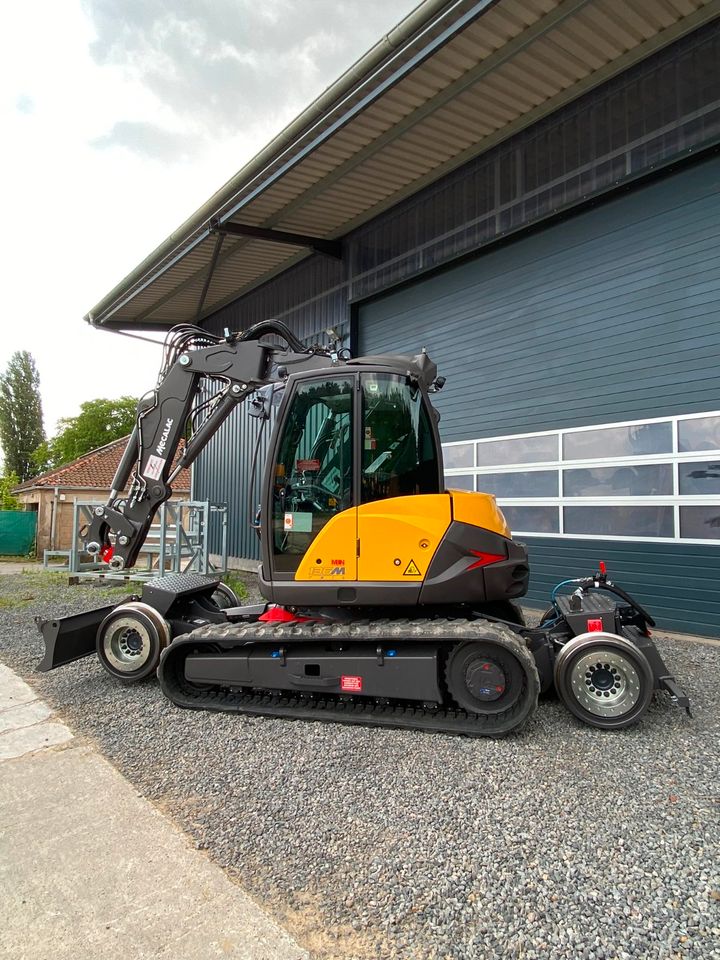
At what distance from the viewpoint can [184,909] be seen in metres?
2.42

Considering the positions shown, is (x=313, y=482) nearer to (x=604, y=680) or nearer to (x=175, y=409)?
(x=175, y=409)

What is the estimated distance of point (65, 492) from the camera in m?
29.5

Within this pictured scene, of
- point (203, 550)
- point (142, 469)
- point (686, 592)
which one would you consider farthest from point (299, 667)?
point (203, 550)

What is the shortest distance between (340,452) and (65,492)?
28490 millimetres

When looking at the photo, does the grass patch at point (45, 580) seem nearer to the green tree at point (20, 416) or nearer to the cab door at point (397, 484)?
the cab door at point (397, 484)

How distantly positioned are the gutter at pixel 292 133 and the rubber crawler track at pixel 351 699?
621 cm

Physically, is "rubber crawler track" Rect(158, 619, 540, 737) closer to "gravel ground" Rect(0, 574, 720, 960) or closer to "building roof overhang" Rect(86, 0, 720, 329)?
"gravel ground" Rect(0, 574, 720, 960)

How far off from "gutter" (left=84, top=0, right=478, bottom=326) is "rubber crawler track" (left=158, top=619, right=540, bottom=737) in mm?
6209

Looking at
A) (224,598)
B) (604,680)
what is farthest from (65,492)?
(604,680)

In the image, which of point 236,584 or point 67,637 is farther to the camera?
point 236,584

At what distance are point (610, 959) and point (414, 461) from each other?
3.23 meters

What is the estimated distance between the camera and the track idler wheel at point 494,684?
13.4ft

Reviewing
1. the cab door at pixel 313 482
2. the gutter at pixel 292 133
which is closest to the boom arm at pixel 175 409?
the cab door at pixel 313 482

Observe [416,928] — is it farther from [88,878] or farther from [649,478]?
[649,478]
